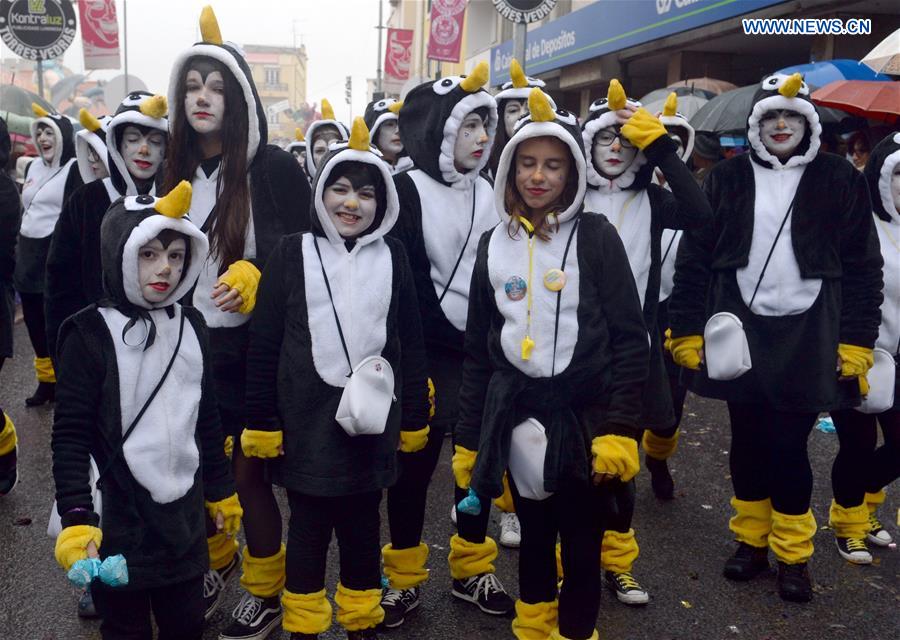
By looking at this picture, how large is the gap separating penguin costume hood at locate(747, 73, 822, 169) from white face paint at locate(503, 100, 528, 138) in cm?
118

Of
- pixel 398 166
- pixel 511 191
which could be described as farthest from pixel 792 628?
pixel 398 166

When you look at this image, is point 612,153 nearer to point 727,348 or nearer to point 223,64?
point 727,348

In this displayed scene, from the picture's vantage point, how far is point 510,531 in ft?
15.2

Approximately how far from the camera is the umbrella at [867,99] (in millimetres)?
6090

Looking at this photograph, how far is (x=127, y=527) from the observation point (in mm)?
2682

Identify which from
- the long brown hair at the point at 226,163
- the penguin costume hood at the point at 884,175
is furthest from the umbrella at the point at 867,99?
the long brown hair at the point at 226,163

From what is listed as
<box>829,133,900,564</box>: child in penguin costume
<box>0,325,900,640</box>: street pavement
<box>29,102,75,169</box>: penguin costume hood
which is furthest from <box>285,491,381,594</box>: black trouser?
<box>29,102,75,169</box>: penguin costume hood

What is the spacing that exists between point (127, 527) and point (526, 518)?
130cm

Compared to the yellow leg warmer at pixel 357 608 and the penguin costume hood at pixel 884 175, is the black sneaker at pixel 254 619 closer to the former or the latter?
the yellow leg warmer at pixel 357 608

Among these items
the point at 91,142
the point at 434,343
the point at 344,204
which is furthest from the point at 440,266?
the point at 91,142

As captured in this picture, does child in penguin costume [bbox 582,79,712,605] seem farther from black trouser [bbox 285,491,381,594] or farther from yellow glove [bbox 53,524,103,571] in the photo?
yellow glove [bbox 53,524,103,571]

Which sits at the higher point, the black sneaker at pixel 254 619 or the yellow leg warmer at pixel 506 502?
the yellow leg warmer at pixel 506 502

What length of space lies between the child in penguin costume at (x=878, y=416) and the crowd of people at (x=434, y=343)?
0.01 m

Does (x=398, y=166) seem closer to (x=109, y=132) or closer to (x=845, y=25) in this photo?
(x=109, y=132)
